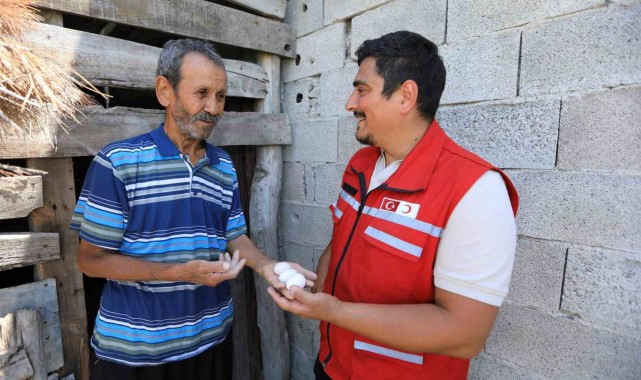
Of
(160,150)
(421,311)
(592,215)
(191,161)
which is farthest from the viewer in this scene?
(191,161)

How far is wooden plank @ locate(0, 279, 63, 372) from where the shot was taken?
1.84m

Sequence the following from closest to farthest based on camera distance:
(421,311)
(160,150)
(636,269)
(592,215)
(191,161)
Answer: (421,311), (636,269), (592,215), (160,150), (191,161)

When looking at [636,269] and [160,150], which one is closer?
[636,269]

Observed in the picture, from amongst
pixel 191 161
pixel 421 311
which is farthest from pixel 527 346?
pixel 191 161

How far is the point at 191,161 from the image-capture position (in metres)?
1.84

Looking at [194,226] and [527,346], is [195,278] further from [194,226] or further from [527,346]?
[527,346]

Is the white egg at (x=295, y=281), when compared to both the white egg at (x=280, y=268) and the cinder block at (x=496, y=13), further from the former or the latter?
the cinder block at (x=496, y=13)

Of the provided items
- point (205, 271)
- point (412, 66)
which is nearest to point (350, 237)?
point (205, 271)

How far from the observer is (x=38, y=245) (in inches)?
74.0

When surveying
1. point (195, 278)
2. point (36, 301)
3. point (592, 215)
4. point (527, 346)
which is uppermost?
point (592, 215)

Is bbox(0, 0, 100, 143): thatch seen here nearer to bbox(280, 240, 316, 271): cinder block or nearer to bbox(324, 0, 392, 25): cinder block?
bbox(324, 0, 392, 25): cinder block

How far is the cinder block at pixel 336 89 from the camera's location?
2.57 meters

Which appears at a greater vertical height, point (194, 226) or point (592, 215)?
point (592, 215)

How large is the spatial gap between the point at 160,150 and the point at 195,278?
2.05ft
